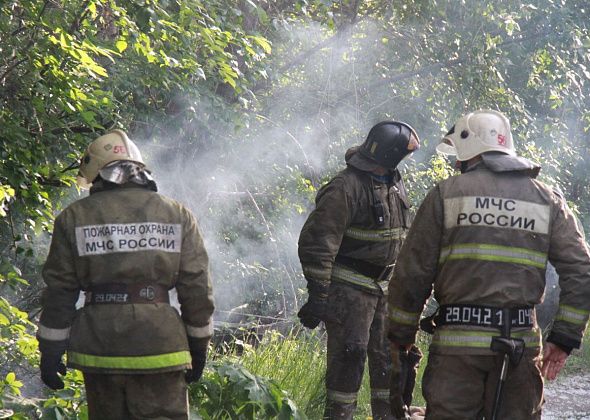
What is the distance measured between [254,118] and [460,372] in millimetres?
5544

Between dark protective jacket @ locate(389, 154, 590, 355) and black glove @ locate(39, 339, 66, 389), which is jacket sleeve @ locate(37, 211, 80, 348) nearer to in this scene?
black glove @ locate(39, 339, 66, 389)

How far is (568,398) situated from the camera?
26.8 ft

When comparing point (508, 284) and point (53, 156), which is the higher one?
point (53, 156)

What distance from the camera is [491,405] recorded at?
3973mm

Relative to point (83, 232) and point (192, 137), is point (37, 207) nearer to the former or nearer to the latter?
point (83, 232)

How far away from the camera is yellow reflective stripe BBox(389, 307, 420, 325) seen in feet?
13.9

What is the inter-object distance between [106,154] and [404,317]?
1686 millimetres

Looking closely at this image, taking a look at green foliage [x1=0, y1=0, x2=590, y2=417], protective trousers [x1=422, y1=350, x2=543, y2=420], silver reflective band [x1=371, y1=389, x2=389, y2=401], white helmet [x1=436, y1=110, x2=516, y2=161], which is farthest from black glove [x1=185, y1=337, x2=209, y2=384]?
silver reflective band [x1=371, y1=389, x2=389, y2=401]

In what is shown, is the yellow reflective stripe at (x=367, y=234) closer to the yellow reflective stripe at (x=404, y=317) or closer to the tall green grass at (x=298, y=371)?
the tall green grass at (x=298, y=371)

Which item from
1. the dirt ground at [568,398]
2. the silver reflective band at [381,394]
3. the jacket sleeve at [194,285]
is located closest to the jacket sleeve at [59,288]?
the jacket sleeve at [194,285]

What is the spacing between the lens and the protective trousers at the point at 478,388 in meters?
3.97

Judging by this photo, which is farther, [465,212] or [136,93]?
[136,93]

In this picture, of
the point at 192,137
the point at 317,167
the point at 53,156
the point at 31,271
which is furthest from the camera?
the point at 317,167

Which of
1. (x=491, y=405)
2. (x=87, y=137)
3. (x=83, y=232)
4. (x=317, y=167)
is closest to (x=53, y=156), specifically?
(x=87, y=137)
